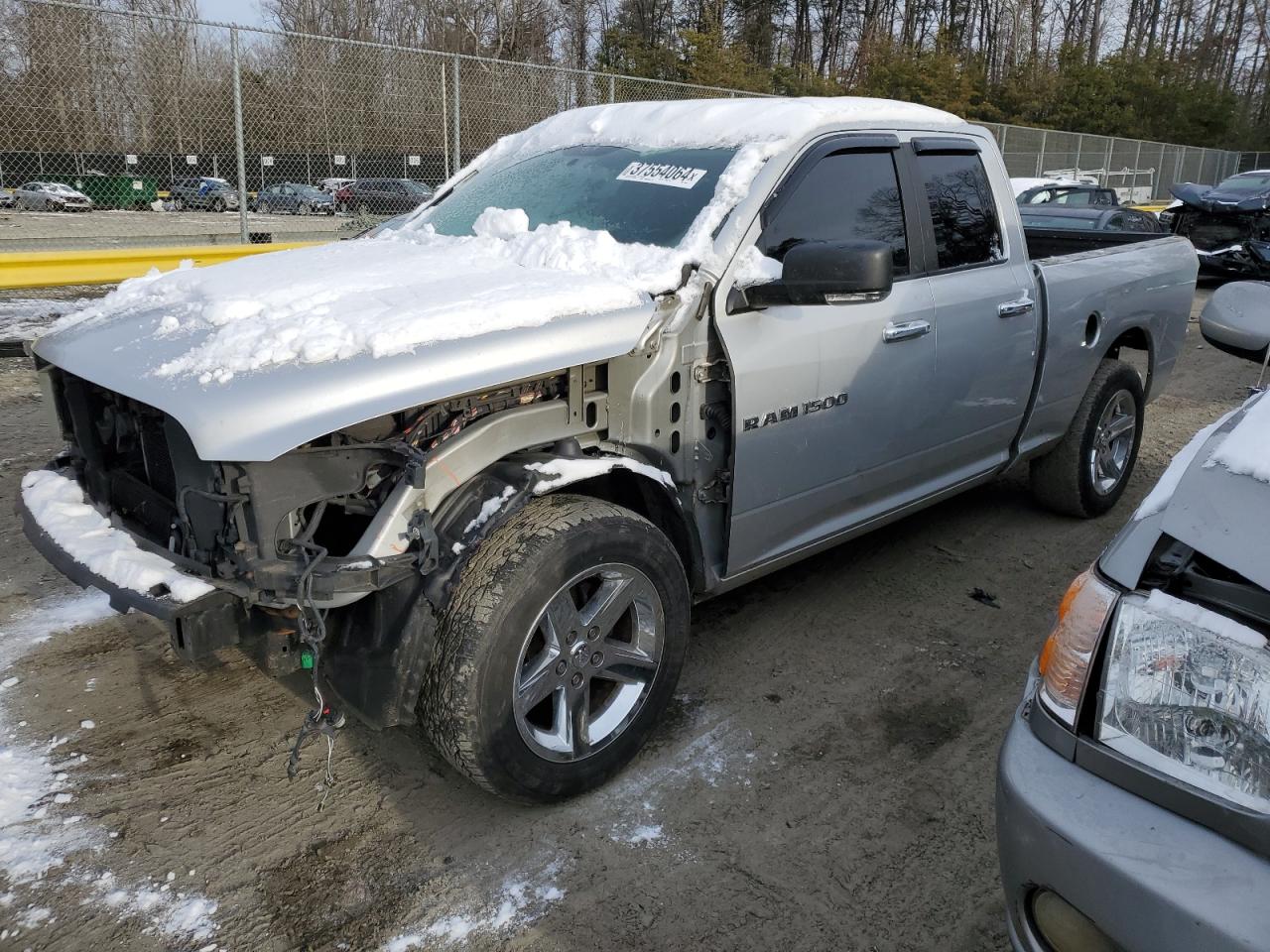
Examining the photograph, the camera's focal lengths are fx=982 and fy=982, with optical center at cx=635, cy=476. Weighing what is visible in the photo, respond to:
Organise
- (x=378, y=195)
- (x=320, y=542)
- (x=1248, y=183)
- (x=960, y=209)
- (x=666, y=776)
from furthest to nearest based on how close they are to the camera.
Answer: (x=1248, y=183), (x=378, y=195), (x=960, y=209), (x=666, y=776), (x=320, y=542)

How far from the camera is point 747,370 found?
10.00 feet

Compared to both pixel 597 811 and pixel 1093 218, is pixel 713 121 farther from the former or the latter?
pixel 1093 218

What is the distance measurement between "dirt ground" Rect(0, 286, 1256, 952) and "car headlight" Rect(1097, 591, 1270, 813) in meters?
0.99

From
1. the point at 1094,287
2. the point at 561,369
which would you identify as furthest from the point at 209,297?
the point at 1094,287

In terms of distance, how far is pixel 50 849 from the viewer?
2.60 m

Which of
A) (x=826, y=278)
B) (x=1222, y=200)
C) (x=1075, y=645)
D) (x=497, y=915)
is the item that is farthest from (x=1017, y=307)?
(x=1222, y=200)

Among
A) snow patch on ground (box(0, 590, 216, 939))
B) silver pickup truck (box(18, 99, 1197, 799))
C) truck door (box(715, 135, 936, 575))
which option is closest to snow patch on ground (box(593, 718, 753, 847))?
silver pickup truck (box(18, 99, 1197, 799))

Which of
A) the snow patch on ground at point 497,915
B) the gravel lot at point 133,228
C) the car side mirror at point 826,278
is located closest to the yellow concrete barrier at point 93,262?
the gravel lot at point 133,228

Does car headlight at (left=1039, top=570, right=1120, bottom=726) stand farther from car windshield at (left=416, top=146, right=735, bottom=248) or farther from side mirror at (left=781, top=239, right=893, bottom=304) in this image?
car windshield at (left=416, top=146, right=735, bottom=248)

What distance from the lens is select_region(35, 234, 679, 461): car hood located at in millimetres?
2154

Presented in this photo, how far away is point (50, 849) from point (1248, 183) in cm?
1820

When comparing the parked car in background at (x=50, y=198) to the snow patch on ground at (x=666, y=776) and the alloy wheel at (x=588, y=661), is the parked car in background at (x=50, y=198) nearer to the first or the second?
the alloy wheel at (x=588, y=661)

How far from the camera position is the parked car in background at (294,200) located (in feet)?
31.7

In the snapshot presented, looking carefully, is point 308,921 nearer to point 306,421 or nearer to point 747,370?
point 306,421
